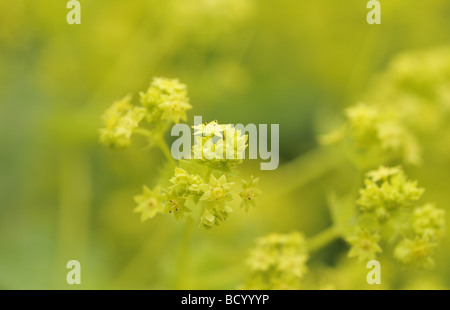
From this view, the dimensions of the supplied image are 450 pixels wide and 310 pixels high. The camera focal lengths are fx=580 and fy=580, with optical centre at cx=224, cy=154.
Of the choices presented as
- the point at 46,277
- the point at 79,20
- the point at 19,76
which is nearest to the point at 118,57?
the point at 79,20

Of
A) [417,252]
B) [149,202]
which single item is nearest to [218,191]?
[149,202]

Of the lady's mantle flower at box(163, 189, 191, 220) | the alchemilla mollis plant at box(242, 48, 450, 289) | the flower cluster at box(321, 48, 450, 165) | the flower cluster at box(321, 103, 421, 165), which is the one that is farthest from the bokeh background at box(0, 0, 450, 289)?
the lady's mantle flower at box(163, 189, 191, 220)

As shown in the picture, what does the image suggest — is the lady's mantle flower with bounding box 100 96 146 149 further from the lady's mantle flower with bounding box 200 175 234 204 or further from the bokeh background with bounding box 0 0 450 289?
the bokeh background with bounding box 0 0 450 289

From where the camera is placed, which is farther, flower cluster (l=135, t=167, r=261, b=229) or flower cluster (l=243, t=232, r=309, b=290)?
flower cluster (l=243, t=232, r=309, b=290)

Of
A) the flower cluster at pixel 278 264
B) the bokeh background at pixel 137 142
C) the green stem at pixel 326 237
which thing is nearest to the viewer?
the flower cluster at pixel 278 264

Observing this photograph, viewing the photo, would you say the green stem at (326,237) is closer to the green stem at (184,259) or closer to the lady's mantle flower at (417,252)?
the lady's mantle flower at (417,252)

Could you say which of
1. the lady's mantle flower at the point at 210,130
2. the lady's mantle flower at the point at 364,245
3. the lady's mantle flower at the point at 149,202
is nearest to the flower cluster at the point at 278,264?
the lady's mantle flower at the point at 364,245

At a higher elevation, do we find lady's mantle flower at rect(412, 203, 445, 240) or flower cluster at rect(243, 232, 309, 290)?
lady's mantle flower at rect(412, 203, 445, 240)
